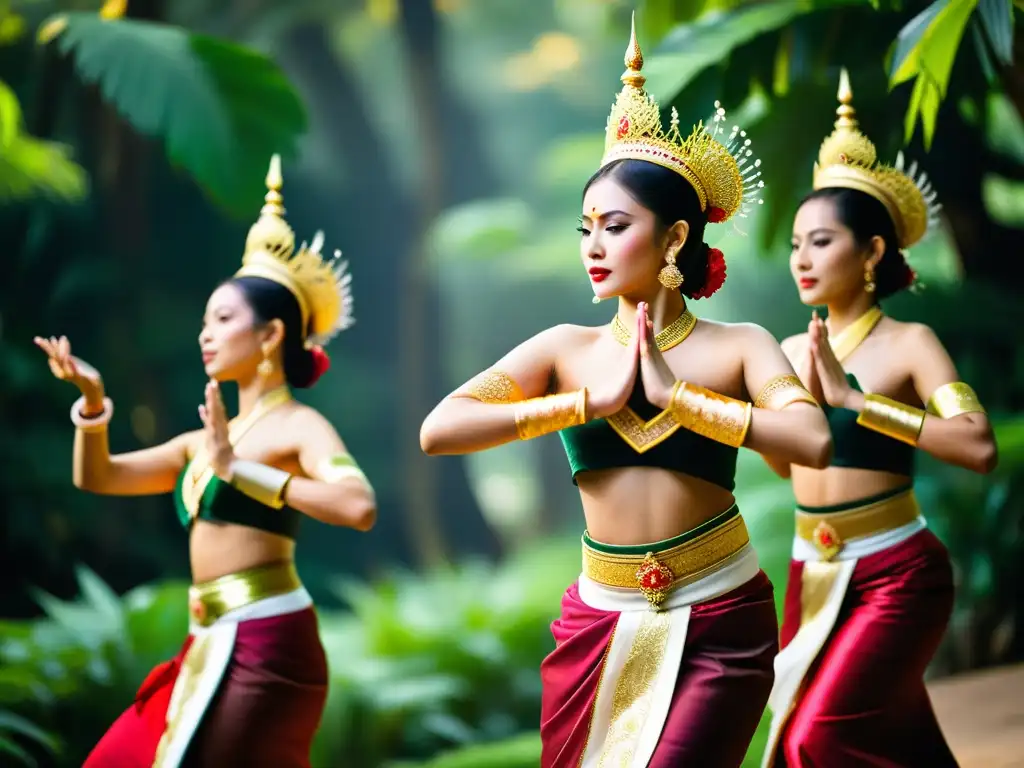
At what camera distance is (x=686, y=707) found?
2.68m

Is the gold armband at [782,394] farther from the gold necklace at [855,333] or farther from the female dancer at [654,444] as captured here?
the gold necklace at [855,333]

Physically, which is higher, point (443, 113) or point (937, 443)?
point (443, 113)

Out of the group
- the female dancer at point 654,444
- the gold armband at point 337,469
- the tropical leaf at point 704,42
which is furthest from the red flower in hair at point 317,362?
the tropical leaf at point 704,42

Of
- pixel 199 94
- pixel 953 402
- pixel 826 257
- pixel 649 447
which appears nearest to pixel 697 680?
pixel 649 447

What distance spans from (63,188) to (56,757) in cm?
389

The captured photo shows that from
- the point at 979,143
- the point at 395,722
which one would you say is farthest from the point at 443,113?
the point at 395,722

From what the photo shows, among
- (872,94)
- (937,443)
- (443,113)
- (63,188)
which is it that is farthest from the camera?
(443,113)

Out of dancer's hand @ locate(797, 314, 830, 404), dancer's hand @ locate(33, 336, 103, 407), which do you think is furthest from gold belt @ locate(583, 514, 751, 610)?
dancer's hand @ locate(33, 336, 103, 407)

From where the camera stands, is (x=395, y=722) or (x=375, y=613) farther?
(x=375, y=613)

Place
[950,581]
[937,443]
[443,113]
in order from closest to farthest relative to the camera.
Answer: [937,443] < [950,581] < [443,113]

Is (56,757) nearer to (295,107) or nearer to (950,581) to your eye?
(295,107)

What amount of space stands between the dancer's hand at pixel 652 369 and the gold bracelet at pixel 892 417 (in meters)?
0.92

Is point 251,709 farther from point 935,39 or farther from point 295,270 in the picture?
point 935,39

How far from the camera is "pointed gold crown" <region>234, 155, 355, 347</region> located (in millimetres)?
3771
